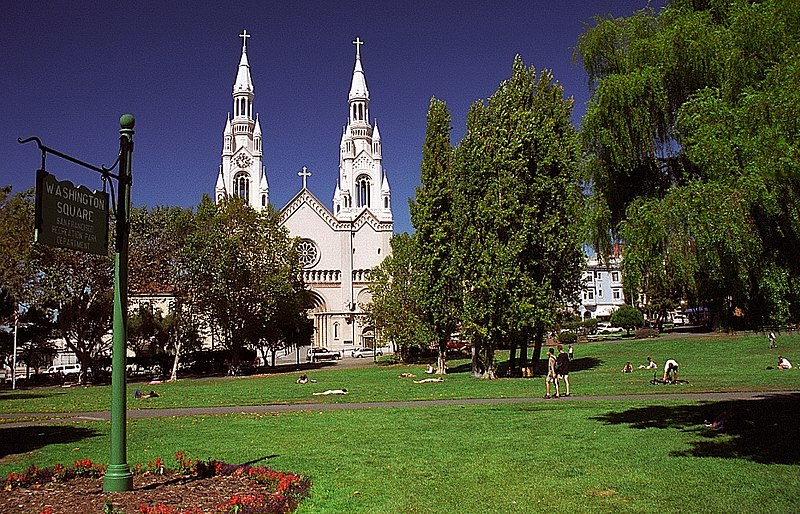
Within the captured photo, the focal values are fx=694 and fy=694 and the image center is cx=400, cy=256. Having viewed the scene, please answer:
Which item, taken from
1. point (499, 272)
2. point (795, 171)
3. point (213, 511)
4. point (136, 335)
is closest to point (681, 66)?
point (795, 171)

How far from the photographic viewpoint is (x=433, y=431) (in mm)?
14422

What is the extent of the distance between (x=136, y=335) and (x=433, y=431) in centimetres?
4273

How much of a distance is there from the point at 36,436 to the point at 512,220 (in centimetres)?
2076

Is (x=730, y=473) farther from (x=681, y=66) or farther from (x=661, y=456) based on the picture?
(x=681, y=66)

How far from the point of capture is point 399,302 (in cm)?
4691

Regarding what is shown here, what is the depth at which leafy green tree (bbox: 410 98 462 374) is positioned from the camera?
35438mm

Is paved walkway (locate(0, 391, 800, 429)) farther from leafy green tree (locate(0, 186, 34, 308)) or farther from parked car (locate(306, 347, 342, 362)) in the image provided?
parked car (locate(306, 347, 342, 362))

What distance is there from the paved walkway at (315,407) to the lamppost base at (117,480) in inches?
425

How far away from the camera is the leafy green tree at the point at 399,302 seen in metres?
40.8

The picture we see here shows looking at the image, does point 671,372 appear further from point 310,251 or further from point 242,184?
point 242,184

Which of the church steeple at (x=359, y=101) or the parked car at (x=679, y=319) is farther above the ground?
the church steeple at (x=359, y=101)

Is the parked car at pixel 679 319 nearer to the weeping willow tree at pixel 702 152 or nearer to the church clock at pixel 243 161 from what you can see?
the church clock at pixel 243 161

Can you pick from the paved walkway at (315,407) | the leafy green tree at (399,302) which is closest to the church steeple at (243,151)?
the leafy green tree at (399,302)

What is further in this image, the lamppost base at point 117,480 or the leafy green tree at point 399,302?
the leafy green tree at point 399,302
